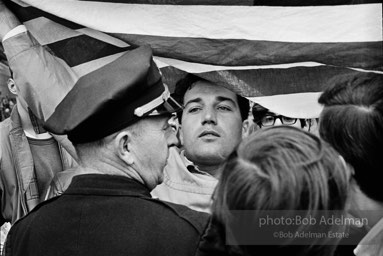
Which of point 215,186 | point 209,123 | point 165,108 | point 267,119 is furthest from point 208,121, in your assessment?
point 215,186

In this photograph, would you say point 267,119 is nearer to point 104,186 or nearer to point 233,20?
point 233,20

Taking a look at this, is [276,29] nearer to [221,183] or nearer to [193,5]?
[193,5]

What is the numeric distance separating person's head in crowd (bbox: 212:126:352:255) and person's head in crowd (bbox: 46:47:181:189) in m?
0.53

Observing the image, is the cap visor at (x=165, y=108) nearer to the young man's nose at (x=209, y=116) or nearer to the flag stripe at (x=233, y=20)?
the flag stripe at (x=233, y=20)

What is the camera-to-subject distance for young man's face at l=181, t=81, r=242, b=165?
9.22ft

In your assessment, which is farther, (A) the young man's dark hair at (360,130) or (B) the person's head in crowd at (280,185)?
(A) the young man's dark hair at (360,130)

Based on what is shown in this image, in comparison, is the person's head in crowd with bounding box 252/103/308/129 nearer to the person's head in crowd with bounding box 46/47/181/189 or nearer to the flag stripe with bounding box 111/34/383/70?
the flag stripe with bounding box 111/34/383/70

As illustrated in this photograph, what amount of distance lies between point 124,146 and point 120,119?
86 millimetres

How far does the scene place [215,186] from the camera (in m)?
1.90

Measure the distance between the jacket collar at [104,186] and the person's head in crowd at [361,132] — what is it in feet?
1.86

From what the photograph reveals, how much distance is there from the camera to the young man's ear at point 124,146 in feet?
6.24

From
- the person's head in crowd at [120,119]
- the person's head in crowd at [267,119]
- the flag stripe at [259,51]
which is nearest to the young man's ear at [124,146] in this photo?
the person's head in crowd at [120,119]

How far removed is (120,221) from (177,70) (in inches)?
40.7

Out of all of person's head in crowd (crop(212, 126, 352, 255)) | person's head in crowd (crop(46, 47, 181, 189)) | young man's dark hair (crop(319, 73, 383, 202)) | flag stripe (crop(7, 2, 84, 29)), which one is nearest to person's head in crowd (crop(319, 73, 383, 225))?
young man's dark hair (crop(319, 73, 383, 202))
